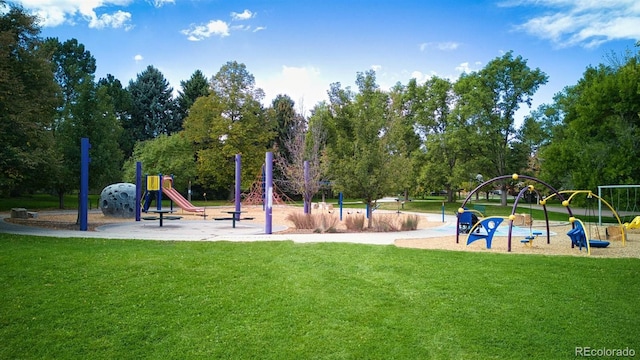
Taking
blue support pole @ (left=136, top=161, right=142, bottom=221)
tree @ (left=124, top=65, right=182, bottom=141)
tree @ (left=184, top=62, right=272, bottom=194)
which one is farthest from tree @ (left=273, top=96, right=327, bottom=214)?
tree @ (left=124, top=65, right=182, bottom=141)

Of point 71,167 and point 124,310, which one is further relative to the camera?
point 71,167

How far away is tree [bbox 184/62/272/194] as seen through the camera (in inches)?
1702

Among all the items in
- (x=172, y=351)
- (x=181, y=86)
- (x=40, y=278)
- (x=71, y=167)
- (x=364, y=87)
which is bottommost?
(x=172, y=351)

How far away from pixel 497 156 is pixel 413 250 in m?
28.3

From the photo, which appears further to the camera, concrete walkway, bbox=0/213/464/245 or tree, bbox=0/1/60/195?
tree, bbox=0/1/60/195

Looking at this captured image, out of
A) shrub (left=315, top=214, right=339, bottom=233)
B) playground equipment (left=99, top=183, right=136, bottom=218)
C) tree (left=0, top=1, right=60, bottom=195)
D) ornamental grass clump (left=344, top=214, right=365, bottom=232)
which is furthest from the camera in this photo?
playground equipment (left=99, top=183, right=136, bottom=218)

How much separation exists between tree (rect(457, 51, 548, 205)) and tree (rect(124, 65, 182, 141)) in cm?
3696

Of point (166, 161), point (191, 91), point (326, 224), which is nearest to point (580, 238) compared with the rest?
point (326, 224)

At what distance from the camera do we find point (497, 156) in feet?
120

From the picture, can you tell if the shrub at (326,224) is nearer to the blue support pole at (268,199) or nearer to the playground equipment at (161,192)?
the blue support pole at (268,199)

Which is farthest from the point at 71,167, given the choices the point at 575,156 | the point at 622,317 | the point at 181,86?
the point at 181,86

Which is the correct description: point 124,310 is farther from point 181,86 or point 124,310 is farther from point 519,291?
point 181,86

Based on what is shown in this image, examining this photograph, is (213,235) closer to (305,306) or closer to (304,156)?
(305,306)

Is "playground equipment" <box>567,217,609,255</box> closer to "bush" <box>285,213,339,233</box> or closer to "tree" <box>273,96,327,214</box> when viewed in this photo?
"bush" <box>285,213,339,233</box>
